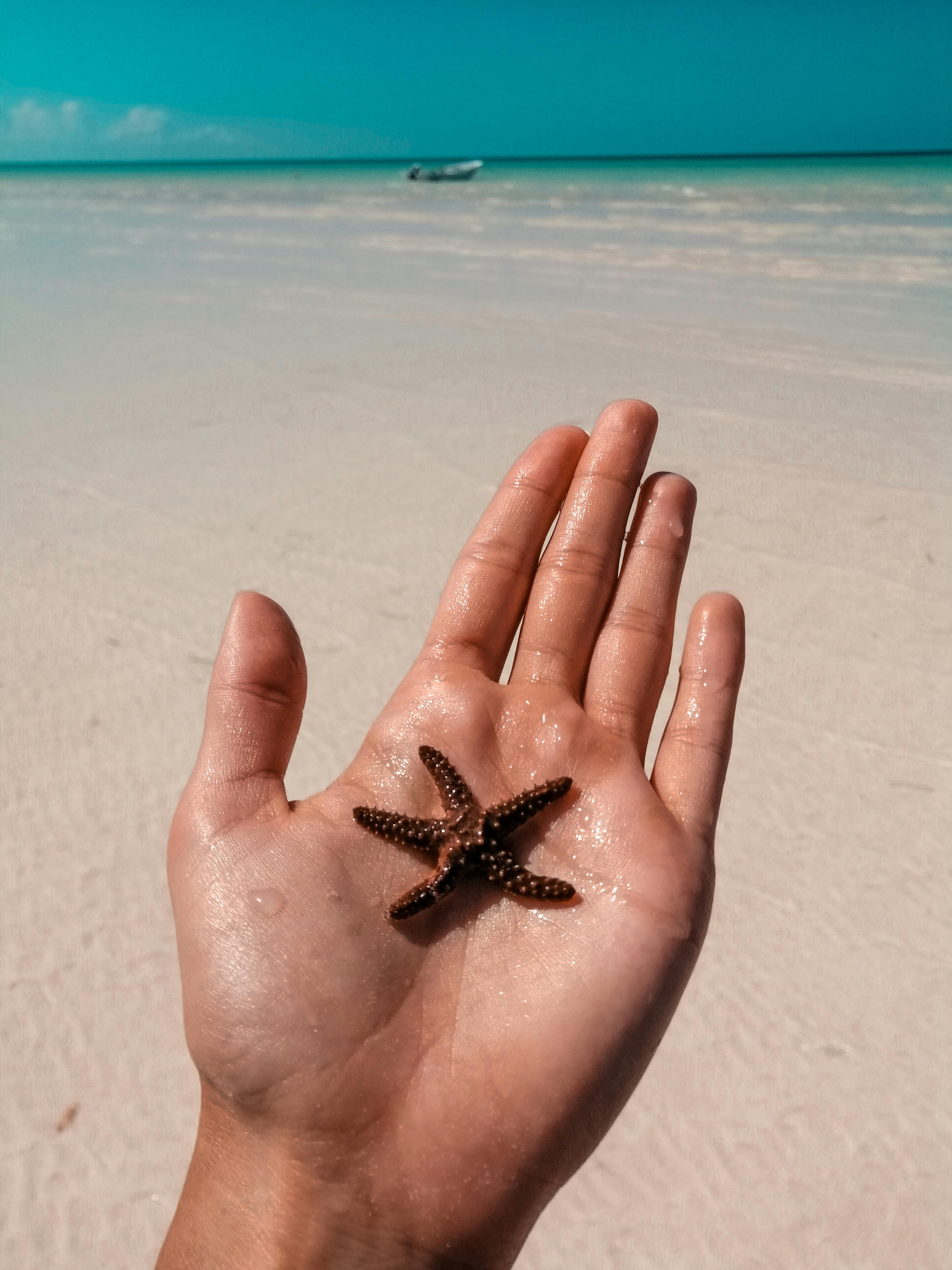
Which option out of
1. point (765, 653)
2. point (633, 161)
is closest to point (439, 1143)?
point (765, 653)

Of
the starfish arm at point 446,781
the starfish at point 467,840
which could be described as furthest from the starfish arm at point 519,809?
the starfish arm at point 446,781

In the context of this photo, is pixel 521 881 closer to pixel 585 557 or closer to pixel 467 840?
pixel 467 840

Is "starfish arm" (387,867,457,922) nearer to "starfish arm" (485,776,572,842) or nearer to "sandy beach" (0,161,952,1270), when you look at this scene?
"starfish arm" (485,776,572,842)

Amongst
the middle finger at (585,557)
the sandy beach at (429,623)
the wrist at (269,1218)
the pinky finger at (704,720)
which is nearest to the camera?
the wrist at (269,1218)

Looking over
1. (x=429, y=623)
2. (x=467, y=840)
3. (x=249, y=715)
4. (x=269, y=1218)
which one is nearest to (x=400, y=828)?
(x=467, y=840)

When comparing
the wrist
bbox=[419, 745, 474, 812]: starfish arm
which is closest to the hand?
the wrist

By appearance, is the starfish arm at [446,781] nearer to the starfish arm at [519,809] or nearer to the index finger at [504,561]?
the starfish arm at [519,809]
